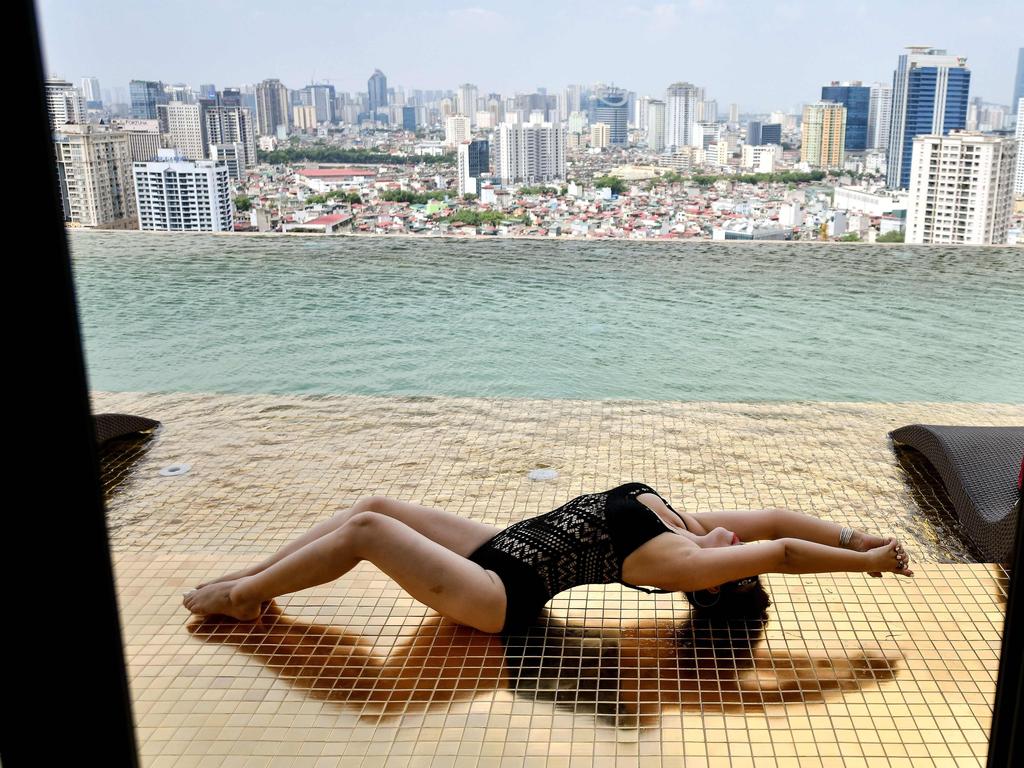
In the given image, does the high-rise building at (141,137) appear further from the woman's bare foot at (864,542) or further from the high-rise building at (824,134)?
the woman's bare foot at (864,542)

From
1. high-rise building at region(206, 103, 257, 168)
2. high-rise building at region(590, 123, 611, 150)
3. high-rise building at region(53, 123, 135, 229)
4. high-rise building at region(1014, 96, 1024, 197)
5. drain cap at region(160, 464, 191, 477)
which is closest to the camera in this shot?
drain cap at region(160, 464, 191, 477)

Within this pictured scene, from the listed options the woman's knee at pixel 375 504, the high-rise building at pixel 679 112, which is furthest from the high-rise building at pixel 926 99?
the woman's knee at pixel 375 504

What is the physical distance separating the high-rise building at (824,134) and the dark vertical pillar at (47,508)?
53.3 ft

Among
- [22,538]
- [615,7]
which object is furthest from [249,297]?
[615,7]

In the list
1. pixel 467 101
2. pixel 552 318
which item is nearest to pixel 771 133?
pixel 467 101

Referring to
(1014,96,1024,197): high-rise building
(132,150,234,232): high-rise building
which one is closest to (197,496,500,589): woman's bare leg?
(132,150,234,232): high-rise building

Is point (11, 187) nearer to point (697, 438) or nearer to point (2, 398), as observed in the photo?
point (2, 398)

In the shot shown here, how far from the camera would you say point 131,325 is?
7184 millimetres

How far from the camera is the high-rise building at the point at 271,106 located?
1664 centimetres

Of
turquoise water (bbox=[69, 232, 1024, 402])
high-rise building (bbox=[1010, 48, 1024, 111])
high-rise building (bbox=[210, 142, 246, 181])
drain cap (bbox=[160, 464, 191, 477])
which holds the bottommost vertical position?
turquoise water (bbox=[69, 232, 1024, 402])

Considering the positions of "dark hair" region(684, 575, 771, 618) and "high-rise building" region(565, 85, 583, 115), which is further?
"high-rise building" region(565, 85, 583, 115)

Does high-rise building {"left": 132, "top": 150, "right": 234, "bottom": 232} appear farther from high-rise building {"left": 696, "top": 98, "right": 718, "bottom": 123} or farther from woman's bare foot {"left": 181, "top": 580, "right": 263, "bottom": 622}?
high-rise building {"left": 696, "top": 98, "right": 718, "bottom": 123}

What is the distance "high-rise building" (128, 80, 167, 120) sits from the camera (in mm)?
13602

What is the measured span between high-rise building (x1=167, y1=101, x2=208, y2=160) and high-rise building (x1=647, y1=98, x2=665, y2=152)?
8243 mm
